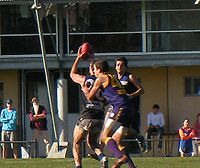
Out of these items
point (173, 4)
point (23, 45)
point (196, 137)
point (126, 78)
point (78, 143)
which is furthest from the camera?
point (23, 45)

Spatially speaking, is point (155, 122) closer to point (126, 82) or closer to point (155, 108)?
Answer: point (155, 108)

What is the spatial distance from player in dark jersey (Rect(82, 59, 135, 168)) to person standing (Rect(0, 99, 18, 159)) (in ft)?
44.3

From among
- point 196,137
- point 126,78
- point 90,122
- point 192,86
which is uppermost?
point 126,78

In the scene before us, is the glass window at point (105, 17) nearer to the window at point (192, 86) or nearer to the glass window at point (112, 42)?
the glass window at point (112, 42)

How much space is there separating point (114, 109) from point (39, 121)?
14352 mm

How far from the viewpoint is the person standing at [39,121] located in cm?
2903

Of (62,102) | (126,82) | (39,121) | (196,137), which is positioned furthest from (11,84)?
(126,82)

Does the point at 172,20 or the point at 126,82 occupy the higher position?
the point at 126,82

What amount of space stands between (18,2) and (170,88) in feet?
19.9

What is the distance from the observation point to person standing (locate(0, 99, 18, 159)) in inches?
1134

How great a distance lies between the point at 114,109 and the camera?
15156 mm

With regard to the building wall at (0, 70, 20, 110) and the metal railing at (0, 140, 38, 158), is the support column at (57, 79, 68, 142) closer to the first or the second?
the building wall at (0, 70, 20, 110)

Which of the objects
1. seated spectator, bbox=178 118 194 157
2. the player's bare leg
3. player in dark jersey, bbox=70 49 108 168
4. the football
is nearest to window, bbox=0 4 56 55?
seated spectator, bbox=178 118 194 157

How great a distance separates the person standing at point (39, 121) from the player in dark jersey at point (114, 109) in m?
13.6
